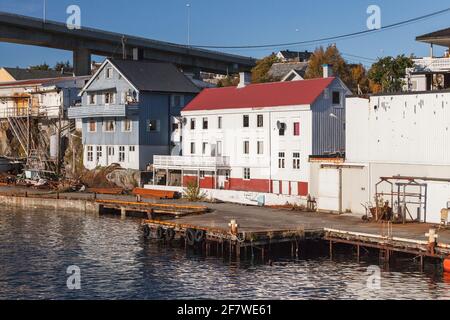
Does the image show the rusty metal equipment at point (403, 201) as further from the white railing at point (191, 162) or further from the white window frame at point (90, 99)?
the white window frame at point (90, 99)

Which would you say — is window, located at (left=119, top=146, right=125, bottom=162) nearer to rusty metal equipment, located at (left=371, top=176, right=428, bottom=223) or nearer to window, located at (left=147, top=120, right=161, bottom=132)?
window, located at (left=147, top=120, right=161, bottom=132)

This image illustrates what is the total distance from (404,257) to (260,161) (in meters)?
24.2

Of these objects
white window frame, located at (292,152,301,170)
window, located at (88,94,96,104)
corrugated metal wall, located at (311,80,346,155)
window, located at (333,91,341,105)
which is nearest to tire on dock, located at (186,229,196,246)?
white window frame, located at (292,152,301,170)

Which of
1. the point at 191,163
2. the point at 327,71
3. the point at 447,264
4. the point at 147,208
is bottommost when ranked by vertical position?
the point at 447,264

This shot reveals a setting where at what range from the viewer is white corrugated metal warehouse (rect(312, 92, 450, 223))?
158 feet

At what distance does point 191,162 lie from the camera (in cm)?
7000

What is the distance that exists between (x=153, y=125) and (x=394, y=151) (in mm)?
35646

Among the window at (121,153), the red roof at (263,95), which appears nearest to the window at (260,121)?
the red roof at (263,95)

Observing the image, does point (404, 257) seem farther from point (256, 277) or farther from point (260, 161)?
point (260, 161)

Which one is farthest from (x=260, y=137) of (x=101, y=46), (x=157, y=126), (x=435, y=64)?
(x=101, y=46)

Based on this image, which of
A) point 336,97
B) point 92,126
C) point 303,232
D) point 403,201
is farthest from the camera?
point 92,126

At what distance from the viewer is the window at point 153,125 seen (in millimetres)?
80312

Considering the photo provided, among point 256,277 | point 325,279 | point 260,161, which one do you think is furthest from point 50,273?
point 260,161

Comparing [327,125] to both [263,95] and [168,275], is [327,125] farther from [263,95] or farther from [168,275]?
[168,275]
